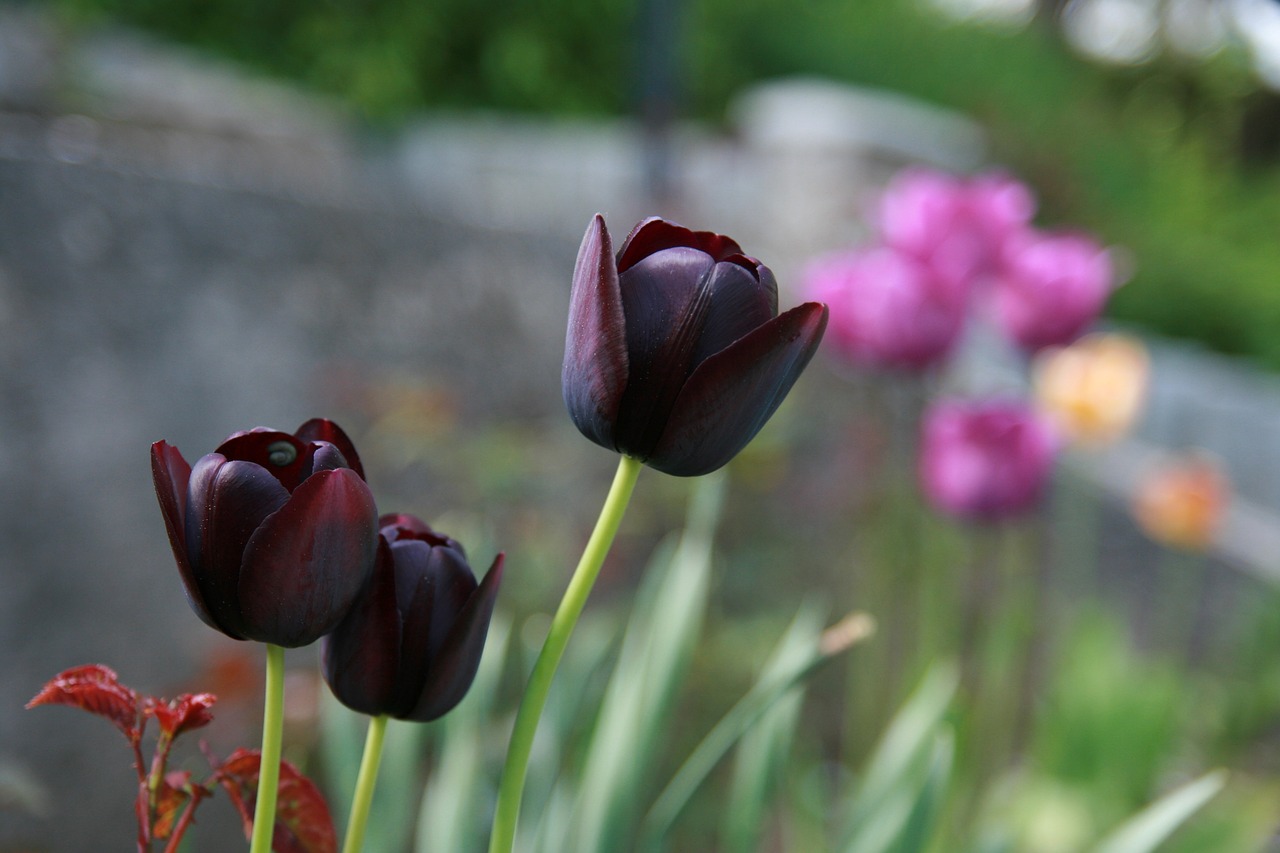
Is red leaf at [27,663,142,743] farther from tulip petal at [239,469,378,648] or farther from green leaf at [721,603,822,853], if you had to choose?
green leaf at [721,603,822,853]

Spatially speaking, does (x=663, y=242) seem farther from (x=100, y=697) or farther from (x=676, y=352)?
(x=100, y=697)

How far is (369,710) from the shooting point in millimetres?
296

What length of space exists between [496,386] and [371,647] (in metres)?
1.75

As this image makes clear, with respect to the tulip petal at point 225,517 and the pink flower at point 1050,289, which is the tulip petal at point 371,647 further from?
the pink flower at point 1050,289

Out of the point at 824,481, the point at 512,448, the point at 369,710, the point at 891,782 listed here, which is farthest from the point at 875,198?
the point at 369,710

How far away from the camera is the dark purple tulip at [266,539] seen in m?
0.25

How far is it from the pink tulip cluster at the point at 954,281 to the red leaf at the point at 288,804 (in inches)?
35.2

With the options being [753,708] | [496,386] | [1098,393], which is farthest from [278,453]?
[496,386]

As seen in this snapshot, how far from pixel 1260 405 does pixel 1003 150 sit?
1.70 metres

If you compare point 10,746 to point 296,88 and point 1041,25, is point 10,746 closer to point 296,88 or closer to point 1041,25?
point 296,88

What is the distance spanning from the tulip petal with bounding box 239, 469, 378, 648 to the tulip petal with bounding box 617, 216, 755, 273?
107mm

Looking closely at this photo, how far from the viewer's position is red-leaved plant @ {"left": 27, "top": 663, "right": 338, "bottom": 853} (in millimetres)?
265

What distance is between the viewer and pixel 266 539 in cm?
26

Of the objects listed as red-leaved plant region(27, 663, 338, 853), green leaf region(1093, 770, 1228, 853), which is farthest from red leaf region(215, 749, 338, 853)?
green leaf region(1093, 770, 1228, 853)
